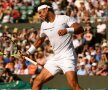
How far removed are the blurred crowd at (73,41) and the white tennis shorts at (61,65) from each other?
494cm

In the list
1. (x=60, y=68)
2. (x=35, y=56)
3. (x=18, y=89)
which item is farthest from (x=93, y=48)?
(x=60, y=68)

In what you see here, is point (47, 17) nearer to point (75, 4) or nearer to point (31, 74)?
point (31, 74)

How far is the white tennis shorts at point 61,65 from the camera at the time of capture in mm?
7859

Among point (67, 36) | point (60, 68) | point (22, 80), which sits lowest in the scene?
point (22, 80)

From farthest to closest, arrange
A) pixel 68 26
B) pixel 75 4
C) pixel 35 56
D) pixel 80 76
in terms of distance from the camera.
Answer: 1. pixel 75 4
2. pixel 35 56
3. pixel 80 76
4. pixel 68 26

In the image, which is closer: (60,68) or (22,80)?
(60,68)

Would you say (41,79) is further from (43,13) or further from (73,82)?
(43,13)

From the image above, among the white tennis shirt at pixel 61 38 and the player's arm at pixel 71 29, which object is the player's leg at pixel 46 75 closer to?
the white tennis shirt at pixel 61 38

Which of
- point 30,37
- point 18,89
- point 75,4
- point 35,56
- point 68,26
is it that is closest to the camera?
point 68,26

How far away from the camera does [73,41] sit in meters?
14.7

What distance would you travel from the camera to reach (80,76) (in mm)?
12734

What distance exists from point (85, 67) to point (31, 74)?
159 centimetres

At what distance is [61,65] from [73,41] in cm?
674

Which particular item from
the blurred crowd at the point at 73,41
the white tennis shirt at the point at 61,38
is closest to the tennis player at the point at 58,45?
the white tennis shirt at the point at 61,38
